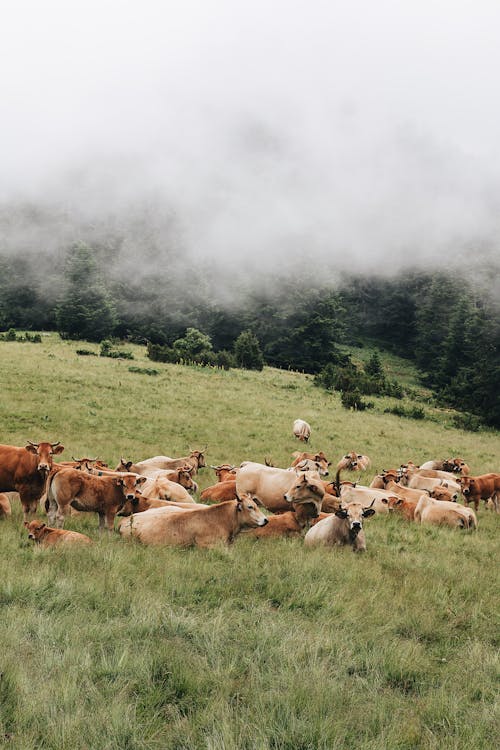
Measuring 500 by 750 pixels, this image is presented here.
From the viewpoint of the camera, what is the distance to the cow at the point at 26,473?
9.44 meters

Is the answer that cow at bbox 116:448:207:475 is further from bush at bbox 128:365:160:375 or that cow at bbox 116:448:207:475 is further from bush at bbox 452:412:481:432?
bush at bbox 452:412:481:432

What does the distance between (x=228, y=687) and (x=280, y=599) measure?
2.22m

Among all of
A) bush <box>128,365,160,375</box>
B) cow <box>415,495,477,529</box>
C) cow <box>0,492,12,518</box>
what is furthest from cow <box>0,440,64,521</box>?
bush <box>128,365,160,375</box>

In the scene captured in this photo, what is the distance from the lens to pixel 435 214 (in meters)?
177

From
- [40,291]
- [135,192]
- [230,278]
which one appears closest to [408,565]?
[40,291]

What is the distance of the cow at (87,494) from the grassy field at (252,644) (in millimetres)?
355

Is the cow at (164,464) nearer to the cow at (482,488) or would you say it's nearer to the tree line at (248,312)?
the cow at (482,488)

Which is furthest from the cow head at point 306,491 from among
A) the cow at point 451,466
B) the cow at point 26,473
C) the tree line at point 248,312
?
the tree line at point 248,312

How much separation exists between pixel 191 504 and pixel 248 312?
77.5m

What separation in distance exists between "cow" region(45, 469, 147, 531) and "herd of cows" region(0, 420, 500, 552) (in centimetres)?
2

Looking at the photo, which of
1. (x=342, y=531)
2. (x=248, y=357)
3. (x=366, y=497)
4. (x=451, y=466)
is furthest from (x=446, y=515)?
(x=248, y=357)

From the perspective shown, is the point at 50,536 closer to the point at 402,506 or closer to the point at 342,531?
the point at 342,531

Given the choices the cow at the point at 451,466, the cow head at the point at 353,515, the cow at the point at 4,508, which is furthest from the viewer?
the cow at the point at 451,466

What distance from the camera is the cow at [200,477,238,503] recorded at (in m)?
11.7
